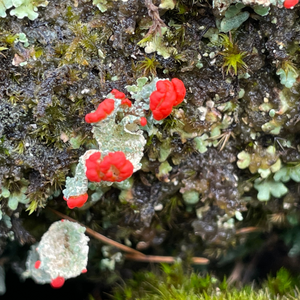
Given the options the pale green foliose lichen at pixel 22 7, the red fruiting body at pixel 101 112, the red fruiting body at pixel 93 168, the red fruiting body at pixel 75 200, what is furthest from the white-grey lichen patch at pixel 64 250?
the pale green foliose lichen at pixel 22 7

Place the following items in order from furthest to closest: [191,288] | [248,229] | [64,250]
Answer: [248,229] < [191,288] < [64,250]

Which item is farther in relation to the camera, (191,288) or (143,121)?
(191,288)

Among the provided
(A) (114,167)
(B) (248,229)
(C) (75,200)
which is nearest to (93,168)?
(A) (114,167)

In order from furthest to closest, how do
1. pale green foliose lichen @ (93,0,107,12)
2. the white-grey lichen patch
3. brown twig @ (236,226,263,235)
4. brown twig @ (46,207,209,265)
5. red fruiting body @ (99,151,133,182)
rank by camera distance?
brown twig @ (236,226,263,235) < brown twig @ (46,207,209,265) < the white-grey lichen patch < pale green foliose lichen @ (93,0,107,12) < red fruiting body @ (99,151,133,182)

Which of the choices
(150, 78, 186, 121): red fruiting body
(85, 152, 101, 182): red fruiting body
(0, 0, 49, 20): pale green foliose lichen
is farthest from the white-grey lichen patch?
(0, 0, 49, 20): pale green foliose lichen

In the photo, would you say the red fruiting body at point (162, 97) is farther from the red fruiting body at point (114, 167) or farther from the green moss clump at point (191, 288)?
the green moss clump at point (191, 288)

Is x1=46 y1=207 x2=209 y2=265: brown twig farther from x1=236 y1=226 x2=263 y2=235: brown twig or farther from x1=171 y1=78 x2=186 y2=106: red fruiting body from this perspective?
x1=171 y1=78 x2=186 y2=106: red fruiting body

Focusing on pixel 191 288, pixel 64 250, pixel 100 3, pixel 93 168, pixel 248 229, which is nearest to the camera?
pixel 93 168

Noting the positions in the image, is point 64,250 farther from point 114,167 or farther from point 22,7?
point 22,7
